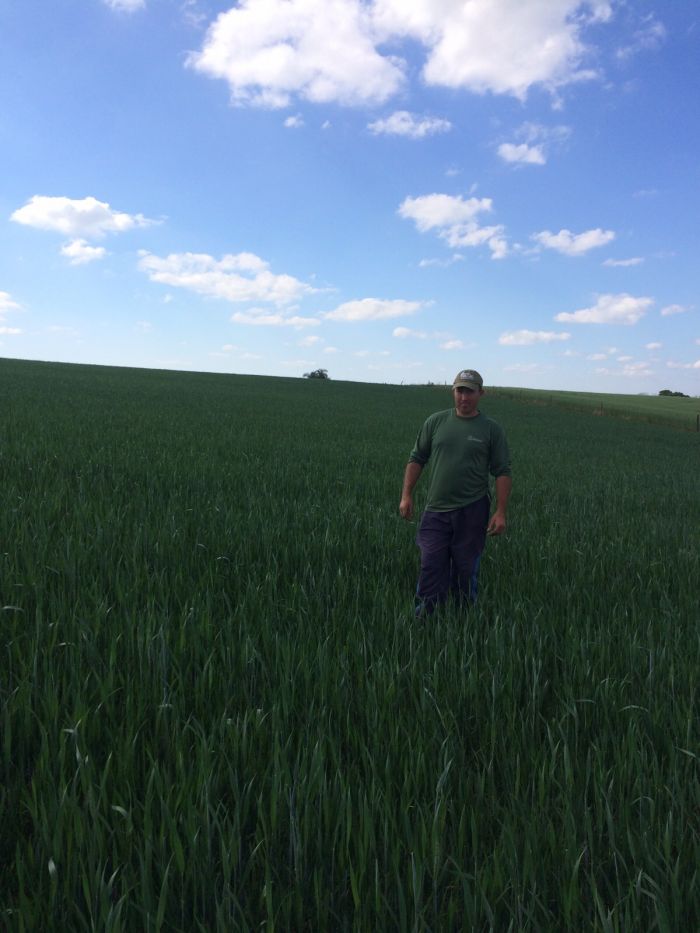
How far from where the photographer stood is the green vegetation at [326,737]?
5.07 feet

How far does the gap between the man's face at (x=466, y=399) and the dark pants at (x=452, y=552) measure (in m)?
0.70

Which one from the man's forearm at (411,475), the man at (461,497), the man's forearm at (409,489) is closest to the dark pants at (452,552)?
the man at (461,497)

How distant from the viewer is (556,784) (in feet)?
6.86

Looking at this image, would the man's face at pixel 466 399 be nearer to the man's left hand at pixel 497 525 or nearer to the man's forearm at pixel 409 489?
the man's forearm at pixel 409 489

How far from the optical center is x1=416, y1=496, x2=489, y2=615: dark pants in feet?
13.8

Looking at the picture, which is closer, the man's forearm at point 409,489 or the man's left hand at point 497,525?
the man's left hand at point 497,525

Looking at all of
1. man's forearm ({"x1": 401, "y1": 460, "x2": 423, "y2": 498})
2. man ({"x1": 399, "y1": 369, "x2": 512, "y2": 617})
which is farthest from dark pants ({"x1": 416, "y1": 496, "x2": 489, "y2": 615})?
man's forearm ({"x1": 401, "y1": 460, "x2": 423, "y2": 498})

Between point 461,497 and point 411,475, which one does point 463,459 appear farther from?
point 411,475

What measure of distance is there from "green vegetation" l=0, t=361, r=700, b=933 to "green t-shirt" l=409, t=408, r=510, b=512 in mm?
800

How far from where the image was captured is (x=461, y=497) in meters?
4.27

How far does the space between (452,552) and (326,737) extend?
2345 millimetres

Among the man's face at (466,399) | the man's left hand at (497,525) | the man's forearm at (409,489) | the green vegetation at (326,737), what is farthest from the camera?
the man's forearm at (409,489)

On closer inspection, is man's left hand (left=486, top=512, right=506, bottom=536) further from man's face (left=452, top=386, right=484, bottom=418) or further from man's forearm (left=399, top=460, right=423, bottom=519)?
man's face (left=452, top=386, right=484, bottom=418)

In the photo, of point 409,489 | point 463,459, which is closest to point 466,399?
point 463,459
